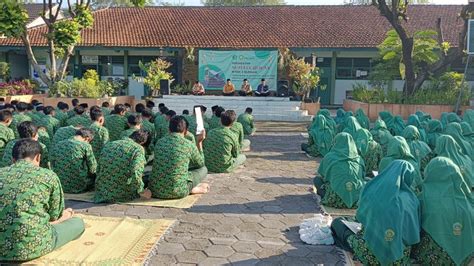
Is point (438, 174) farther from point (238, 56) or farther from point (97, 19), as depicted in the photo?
point (97, 19)

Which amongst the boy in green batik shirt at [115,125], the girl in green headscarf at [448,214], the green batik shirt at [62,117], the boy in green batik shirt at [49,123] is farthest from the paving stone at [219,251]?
the green batik shirt at [62,117]

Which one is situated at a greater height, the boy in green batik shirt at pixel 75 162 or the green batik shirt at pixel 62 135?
the green batik shirt at pixel 62 135

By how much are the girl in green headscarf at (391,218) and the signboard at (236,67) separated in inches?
734

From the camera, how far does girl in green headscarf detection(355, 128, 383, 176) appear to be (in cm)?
714

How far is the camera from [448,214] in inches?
140

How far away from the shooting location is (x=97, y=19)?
26.1 meters

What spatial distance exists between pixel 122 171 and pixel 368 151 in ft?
13.3

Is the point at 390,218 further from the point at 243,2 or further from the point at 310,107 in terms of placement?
the point at 243,2

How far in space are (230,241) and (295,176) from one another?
344 centimetres

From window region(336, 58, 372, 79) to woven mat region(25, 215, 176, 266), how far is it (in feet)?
65.3

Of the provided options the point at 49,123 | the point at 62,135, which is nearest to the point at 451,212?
the point at 62,135

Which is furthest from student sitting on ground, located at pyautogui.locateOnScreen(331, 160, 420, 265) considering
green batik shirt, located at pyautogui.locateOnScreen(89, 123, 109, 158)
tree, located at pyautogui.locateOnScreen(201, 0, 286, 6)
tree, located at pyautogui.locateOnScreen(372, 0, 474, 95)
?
tree, located at pyautogui.locateOnScreen(201, 0, 286, 6)

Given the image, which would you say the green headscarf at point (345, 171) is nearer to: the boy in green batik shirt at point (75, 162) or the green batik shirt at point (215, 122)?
the boy in green batik shirt at point (75, 162)

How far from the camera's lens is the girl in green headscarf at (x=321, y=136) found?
9362 mm
